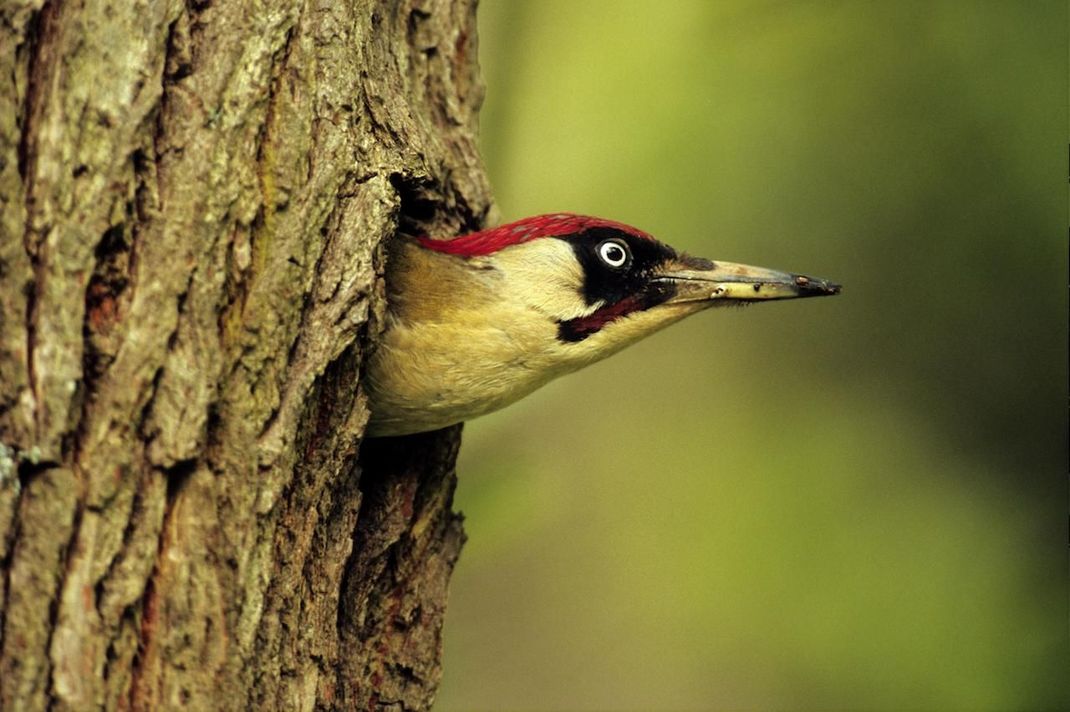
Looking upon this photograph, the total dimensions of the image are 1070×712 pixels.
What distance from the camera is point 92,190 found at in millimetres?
2174

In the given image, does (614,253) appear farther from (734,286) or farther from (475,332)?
(475,332)

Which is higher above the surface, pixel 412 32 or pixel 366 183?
pixel 412 32

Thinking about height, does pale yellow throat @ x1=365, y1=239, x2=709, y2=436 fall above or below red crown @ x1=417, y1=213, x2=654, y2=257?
below

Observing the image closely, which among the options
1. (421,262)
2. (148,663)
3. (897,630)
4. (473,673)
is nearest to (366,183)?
(421,262)

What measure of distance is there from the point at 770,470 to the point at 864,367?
2.46ft

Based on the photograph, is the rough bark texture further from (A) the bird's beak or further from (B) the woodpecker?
(A) the bird's beak

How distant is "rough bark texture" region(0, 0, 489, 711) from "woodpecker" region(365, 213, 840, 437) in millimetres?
253

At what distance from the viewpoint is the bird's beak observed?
314cm

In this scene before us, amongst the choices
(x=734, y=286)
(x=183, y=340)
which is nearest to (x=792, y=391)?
(x=734, y=286)

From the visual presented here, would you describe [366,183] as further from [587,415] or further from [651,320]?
[587,415]

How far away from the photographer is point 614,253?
3150 mm

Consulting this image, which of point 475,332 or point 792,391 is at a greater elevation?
point 475,332

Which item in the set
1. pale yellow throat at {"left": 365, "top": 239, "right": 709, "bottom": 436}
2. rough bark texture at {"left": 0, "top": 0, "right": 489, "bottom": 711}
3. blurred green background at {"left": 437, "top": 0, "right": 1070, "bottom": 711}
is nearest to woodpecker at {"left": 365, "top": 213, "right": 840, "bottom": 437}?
pale yellow throat at {"left": 365, "top": 239, "right": 709, "bottom": 436}

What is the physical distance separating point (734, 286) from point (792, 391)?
134 inches
